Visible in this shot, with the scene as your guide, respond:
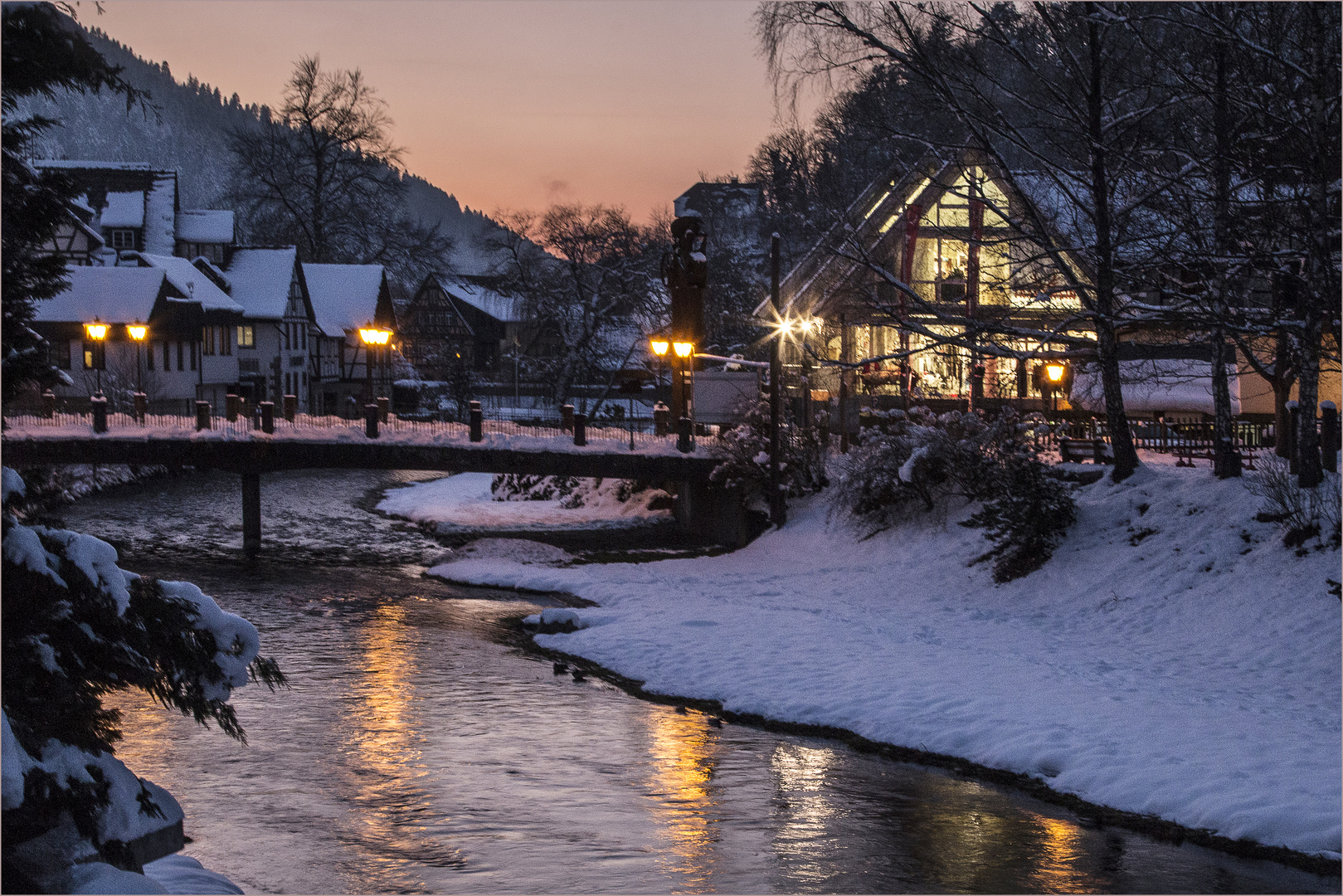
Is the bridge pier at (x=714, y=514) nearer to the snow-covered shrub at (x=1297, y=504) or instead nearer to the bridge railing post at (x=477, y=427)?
the bridge railing post at (x=477, y=427)

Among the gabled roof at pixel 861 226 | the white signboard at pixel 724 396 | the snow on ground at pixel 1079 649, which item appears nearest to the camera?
the snow on ground at pixel 1079 649

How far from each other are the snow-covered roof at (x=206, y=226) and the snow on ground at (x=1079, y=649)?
44261mm

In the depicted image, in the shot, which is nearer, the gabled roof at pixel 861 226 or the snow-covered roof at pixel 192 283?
the gabled roof at pixel 861 226

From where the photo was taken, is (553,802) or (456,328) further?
(456,328)

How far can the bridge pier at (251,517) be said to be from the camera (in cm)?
3177

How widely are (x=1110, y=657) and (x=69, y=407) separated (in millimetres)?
27417

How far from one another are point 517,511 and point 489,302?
55.2 meters

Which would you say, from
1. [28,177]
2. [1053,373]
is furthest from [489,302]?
[28,177]

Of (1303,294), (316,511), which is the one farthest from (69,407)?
(1303,294)

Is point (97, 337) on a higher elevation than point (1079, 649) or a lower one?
higher

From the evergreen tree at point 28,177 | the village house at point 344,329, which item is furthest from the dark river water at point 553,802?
the village house at point 344,329

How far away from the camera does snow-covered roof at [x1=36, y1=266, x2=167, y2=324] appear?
163 ft

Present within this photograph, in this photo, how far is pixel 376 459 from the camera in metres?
32.5

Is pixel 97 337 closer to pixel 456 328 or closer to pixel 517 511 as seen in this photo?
pixel 517 511
